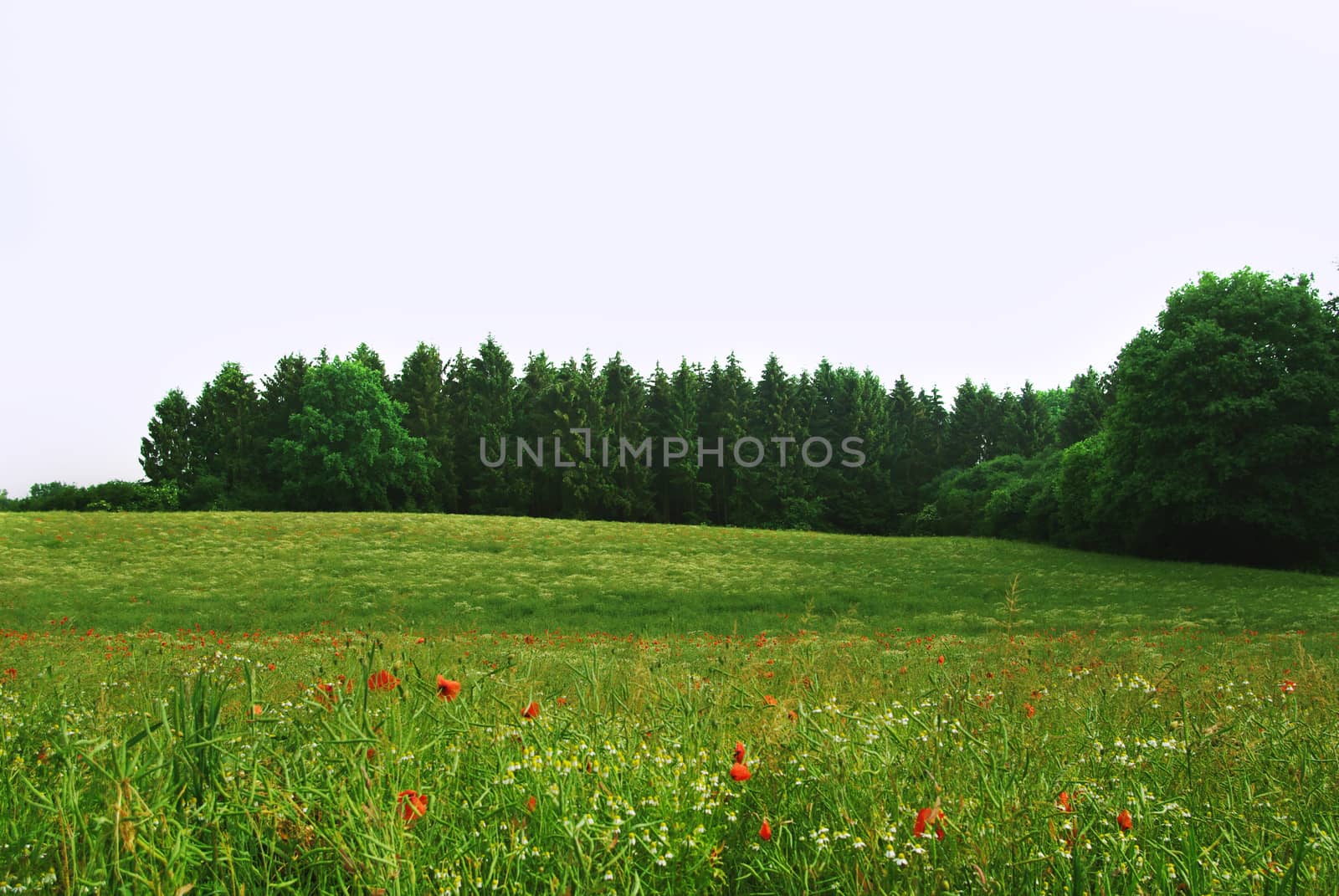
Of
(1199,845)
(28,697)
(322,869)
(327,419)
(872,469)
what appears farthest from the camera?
(872,469)

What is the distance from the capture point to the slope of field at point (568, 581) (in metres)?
19.3

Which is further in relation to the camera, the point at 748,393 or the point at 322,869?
the point at 748,393

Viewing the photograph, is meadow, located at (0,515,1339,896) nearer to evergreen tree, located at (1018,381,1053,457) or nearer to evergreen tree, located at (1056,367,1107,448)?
evergreen tree, located at (1056,367,1107,448)

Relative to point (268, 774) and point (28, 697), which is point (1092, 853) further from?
point (28, 697)

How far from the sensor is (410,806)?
2.07 meters

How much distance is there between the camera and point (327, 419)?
53.4 m

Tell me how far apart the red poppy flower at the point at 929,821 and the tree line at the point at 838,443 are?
3343 centimetres

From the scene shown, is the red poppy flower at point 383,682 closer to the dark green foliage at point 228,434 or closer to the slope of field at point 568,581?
the slope of field at point 568,581

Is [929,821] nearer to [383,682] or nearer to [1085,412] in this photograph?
[383,682]

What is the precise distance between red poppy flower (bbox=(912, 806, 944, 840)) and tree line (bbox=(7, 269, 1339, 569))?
3343 centimetres

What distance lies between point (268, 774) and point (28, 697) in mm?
2710

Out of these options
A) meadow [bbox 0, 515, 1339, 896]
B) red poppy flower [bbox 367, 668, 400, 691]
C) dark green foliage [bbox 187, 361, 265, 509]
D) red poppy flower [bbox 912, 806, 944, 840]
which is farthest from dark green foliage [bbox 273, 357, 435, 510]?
red poppy flower [bbox 912, 806, 944, 840]

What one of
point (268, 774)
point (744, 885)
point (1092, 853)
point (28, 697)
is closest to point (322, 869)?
point (268, 774)

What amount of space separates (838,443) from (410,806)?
209 ft
